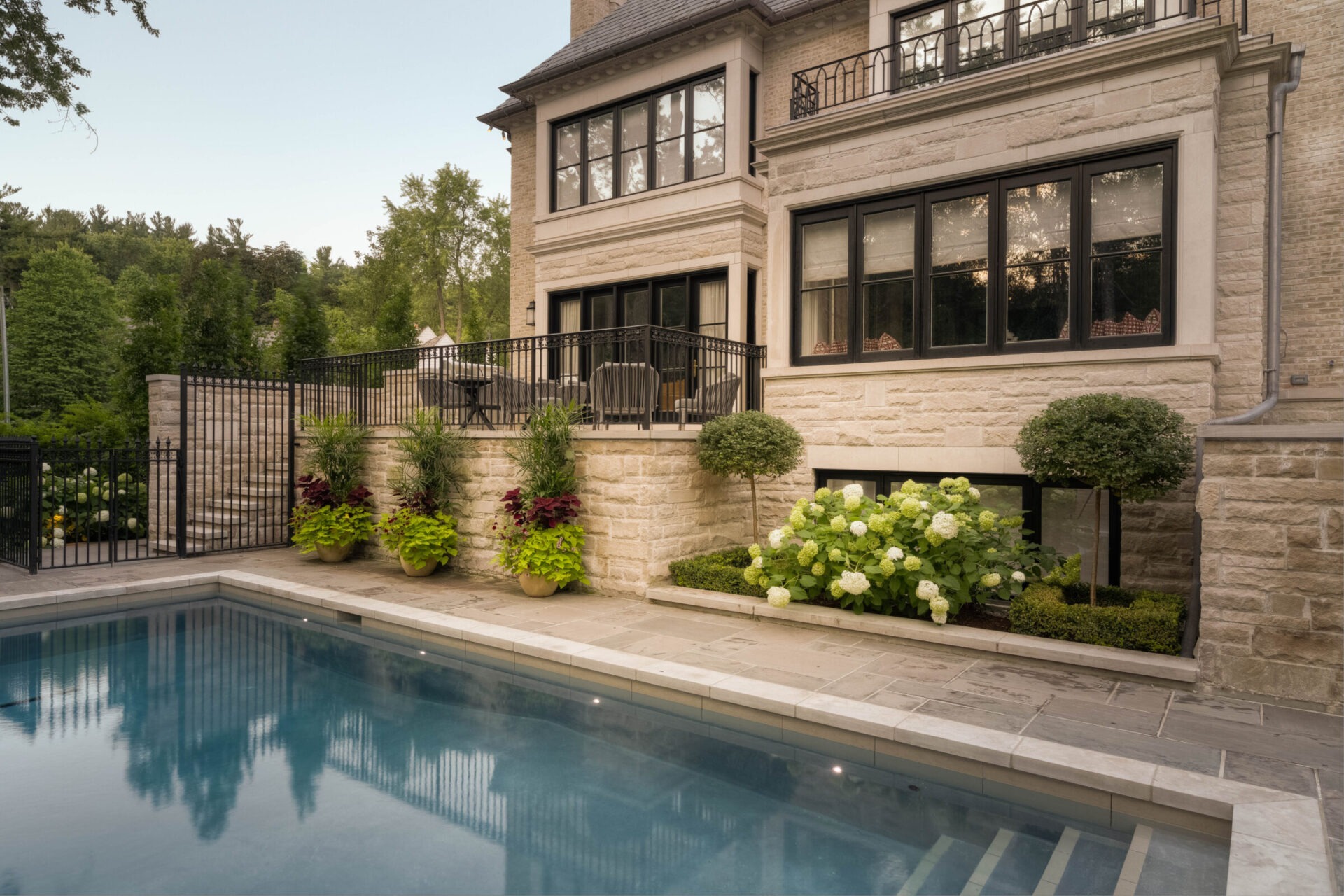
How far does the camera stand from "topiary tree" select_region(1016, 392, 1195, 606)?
576 centimetres

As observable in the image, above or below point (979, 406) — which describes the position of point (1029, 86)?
A: above

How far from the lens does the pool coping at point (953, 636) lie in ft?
17.4

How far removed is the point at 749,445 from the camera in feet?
26.0

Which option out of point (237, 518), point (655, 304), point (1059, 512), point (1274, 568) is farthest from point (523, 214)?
point (1274, 568)

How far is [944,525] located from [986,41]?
21.3ft

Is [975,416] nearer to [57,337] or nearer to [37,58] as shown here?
[37,58]

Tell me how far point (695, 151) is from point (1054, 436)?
7.55 m

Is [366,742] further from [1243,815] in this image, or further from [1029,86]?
[1029,86]

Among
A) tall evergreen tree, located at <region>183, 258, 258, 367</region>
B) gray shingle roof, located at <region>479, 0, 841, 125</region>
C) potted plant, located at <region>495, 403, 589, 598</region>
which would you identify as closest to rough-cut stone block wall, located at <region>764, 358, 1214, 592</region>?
potted plant, located at <region>495, 403, 589, 598</region>

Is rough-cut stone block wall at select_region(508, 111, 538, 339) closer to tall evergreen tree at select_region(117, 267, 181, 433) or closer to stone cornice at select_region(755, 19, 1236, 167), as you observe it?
stone cornice at select_region(755, 19, 1236, 167)

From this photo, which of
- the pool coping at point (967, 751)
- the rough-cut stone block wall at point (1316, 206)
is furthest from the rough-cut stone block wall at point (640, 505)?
the rough-cut stone block wall at point (1316, 206)

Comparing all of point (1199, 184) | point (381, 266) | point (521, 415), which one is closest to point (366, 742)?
point (521, 415)

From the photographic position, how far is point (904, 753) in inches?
167

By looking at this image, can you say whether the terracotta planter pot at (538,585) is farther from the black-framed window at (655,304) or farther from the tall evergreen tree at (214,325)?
the tall evergreen tree at (214,325)
